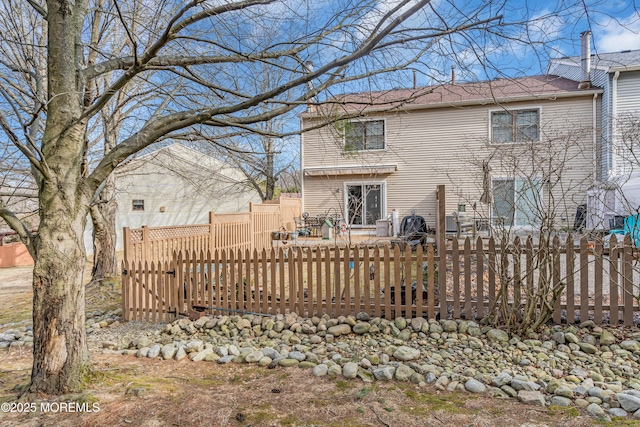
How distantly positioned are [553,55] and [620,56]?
15.0 metres

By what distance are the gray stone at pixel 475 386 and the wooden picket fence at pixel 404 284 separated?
4.51 ft

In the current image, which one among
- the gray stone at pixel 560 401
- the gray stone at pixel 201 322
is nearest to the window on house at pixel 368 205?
the gray stone at pixel 201 322

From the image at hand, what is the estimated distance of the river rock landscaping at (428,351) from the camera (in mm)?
2916

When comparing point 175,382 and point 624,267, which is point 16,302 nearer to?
point 175,382

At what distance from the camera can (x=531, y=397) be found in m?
2.76

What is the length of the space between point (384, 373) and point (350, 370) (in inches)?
11.7

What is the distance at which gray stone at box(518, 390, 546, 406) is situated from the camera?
272cm

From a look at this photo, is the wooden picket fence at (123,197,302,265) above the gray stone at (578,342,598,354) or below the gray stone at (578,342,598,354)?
above

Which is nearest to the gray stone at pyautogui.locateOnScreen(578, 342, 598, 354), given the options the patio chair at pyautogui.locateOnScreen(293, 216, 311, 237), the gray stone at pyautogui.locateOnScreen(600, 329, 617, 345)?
the gray stone at pyautogui.locateOnScreen(600, 329, 617, 345)

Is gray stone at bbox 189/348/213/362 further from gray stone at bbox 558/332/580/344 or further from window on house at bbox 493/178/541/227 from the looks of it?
gray stone at bbox 558/332/580/344

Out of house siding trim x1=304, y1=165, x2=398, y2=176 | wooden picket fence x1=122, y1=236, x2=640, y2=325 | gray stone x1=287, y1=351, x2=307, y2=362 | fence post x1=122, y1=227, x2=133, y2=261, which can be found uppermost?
house siding trim x1=304, y1=165, x2=398, y2=176

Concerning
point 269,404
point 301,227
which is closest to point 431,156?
point 301,227

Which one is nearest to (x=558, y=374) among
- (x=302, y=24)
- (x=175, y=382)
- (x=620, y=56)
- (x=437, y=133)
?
(x=175, y=382)

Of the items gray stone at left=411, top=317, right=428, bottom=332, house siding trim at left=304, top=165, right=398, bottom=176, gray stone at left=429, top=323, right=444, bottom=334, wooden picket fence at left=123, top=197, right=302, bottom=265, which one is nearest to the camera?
gray stone at left=429, top=323, right=444, bottom=334
